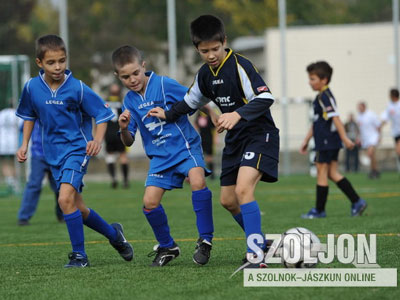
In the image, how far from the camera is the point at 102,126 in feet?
22.6

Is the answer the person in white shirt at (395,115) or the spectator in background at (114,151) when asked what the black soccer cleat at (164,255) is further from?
the person in white shirt at (395,115)

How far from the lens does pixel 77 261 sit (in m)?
6.61

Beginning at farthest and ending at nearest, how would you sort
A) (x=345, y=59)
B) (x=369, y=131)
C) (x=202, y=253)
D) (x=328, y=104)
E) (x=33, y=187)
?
(x=345, y=59) → (x=369, y=131) → (x=33, y=187) → (x=328, y=104) → (x=202, y=253)

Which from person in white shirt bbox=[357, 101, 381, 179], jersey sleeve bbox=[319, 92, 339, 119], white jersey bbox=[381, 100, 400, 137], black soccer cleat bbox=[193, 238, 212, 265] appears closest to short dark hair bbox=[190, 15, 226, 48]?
black soccer cleat bbox=[193, 238, 212, 265]

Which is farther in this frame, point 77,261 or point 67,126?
point 67,126

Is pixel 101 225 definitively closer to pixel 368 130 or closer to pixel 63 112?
pixel 63 112

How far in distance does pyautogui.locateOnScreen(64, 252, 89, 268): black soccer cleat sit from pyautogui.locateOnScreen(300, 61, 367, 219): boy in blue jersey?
4.53 meters

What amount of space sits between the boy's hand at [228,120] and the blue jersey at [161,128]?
80 cm

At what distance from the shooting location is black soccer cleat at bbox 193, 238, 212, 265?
6305 millimetres

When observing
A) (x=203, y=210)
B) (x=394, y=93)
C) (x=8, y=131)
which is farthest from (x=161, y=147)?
(x=394, y=93)

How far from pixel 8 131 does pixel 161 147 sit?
12101 mm

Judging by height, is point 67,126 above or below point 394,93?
Result: above

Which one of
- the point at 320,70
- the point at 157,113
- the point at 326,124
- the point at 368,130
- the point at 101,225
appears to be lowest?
the point at 368,130

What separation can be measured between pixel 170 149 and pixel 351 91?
28.1 metres
